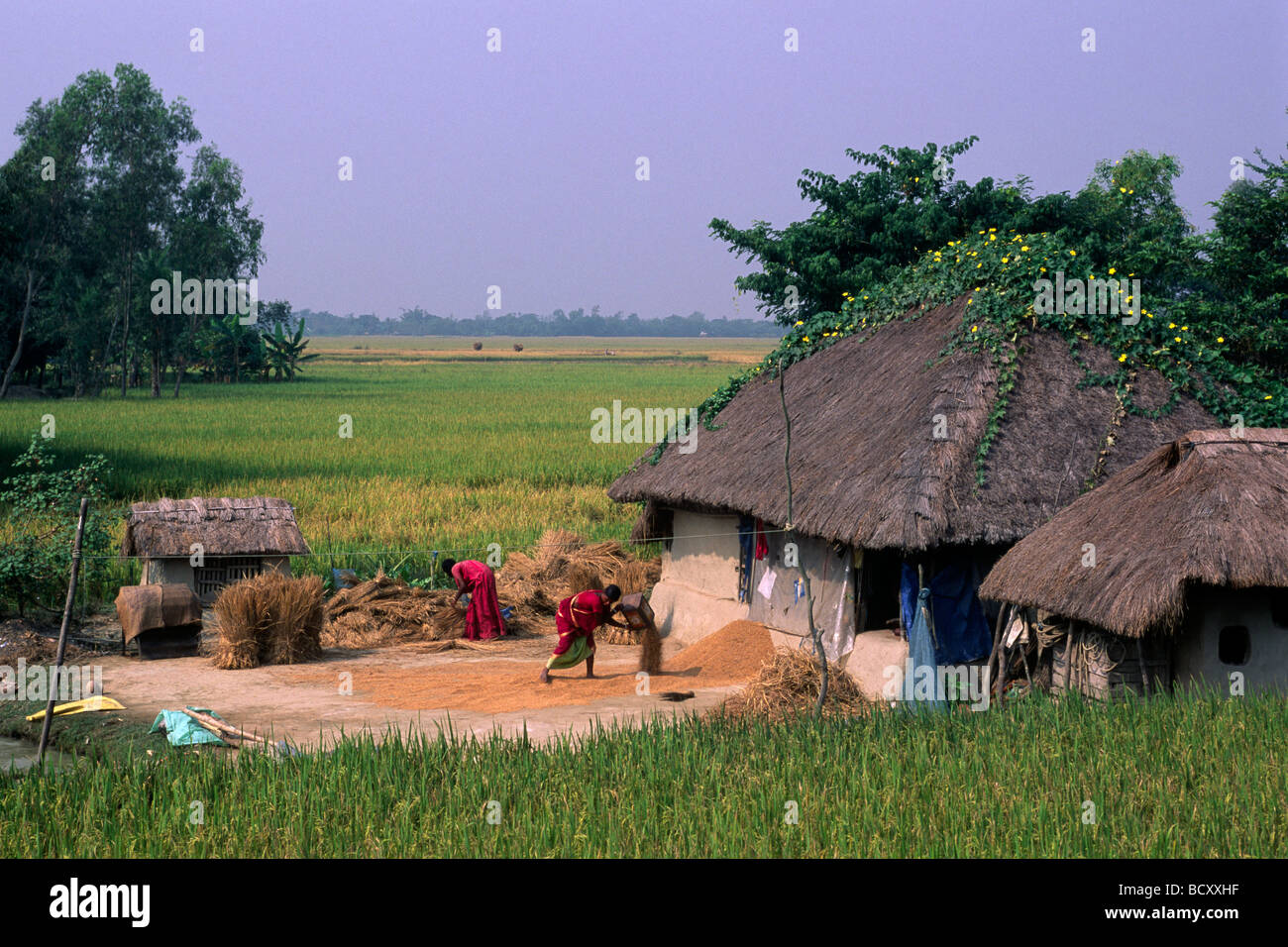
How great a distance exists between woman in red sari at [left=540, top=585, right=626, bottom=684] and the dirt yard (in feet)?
0.58

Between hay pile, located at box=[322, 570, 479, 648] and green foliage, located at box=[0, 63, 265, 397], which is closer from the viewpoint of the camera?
hay pile, located at box=[322, 570, 479, 648]

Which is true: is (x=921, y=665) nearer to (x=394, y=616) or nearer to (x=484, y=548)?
(x=394, y=616)

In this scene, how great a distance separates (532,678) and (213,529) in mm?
4415

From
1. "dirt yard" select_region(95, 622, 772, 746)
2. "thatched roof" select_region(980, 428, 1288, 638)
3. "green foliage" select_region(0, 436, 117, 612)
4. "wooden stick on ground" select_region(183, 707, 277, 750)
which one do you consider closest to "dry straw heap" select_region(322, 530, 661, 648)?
"dirt yard" select_region(95, 622, 772, 746)

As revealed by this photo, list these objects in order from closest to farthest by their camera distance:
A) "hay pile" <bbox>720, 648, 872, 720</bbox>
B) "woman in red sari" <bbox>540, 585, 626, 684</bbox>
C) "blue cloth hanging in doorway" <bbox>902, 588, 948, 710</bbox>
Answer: "hay pile" <bbox>720, 648, 872, 720</bbox>, "blue cloth hanging in doorway" <bbox>902, 588, 948, 710</bbox>, "woman in red sari" <bbox>540, 585, 626, 684</bbox>

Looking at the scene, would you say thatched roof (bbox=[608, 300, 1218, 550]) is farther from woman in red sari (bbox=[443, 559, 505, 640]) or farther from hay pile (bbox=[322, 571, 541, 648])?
hay pile (bbox=[322, 571, 541, 648])

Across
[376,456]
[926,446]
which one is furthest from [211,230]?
[926,446]

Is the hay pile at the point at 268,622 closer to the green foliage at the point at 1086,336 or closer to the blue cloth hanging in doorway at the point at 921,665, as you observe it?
the green foliage at the point at 1086,336

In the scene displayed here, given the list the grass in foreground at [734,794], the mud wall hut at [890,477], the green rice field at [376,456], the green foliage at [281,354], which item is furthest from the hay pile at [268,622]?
the green foliage at [281,354]

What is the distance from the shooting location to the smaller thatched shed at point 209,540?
13.6 meters

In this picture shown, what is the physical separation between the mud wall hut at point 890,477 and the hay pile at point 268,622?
3.90 m

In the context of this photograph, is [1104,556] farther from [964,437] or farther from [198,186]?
[198,186]

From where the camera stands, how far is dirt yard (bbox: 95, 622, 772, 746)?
9914 millimetres
